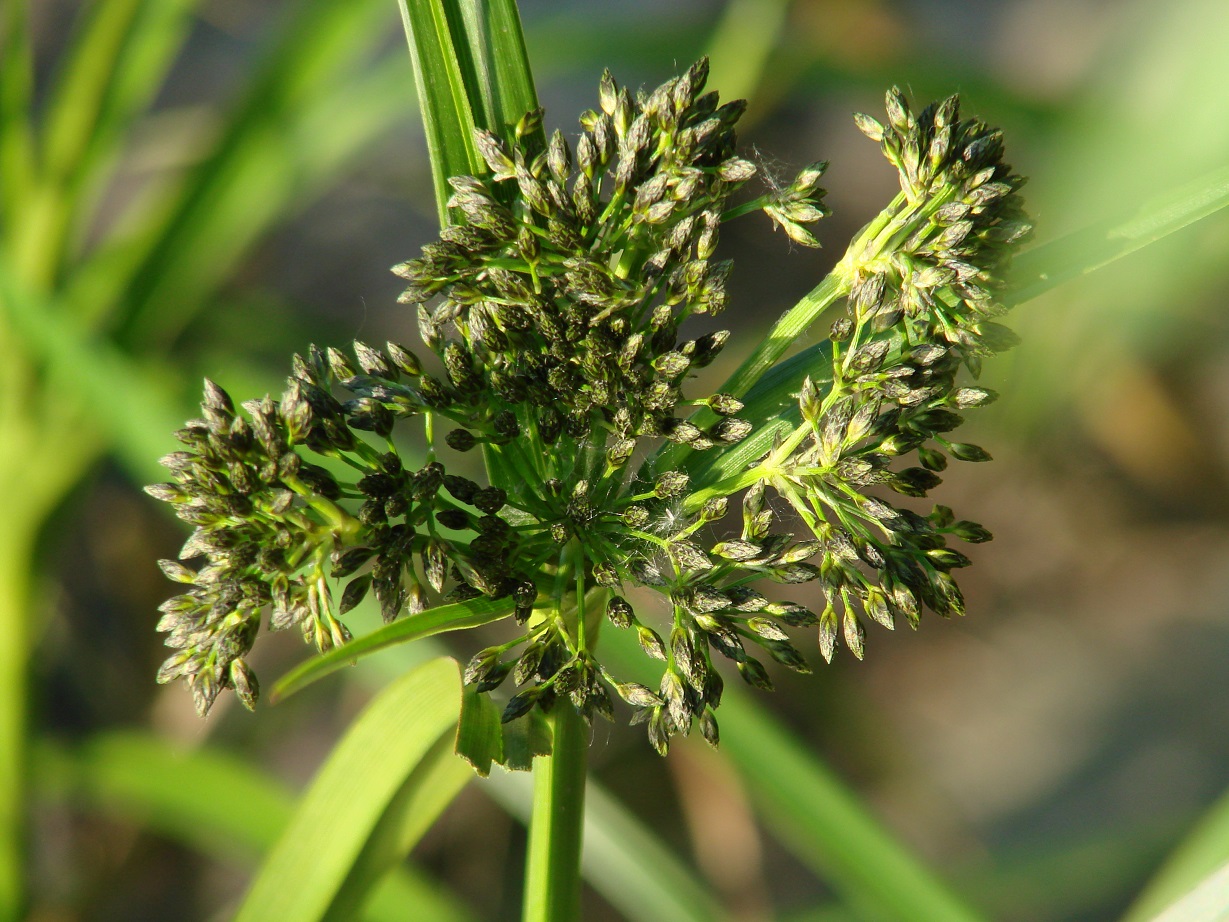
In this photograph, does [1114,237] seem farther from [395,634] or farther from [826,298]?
[395,634]

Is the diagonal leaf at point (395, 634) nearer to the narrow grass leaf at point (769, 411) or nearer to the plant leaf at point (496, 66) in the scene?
the narrow grass leaf at point (769, 411)

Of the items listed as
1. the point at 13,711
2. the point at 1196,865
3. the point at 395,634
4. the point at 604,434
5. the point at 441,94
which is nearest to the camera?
the point at 395,634

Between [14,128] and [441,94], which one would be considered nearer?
[441,94]

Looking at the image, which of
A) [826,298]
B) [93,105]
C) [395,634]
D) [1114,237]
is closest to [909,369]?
[826,298]

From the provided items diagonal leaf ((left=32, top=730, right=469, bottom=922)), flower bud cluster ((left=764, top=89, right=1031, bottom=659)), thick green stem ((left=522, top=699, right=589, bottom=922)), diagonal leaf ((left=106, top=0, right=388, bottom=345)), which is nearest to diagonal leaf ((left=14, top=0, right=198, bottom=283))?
diagonal leaf ((left=106, top=0, right=388, bottom=345))

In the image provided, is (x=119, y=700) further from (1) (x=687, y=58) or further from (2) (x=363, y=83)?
(1) (x=687, y=58)

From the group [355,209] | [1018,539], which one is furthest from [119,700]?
[1018,539]

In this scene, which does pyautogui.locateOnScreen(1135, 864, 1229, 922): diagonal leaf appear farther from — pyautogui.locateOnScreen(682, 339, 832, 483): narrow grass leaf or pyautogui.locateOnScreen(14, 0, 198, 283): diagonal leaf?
pyautogui.locateOnScreen(14, 0, 198, 283): diagonal leaf
